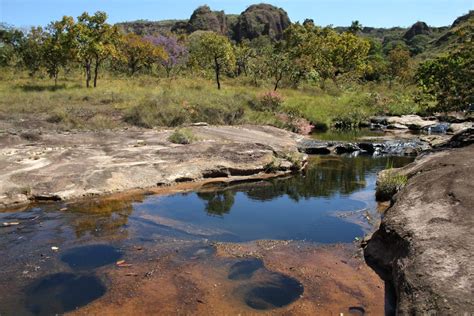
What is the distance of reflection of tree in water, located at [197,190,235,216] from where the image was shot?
12.4 m

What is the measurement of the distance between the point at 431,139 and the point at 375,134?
4.69 metres

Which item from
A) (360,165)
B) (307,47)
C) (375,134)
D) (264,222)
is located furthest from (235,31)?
(264,222)

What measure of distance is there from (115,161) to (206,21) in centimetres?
11391

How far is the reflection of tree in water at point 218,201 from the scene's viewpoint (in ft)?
40.5

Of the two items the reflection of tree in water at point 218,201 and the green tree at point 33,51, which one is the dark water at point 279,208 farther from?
the green tree at point 33,51

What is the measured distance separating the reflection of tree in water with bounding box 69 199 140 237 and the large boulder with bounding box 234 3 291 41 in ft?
369

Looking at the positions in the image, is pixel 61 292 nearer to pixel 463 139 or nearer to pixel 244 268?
pixel 244 268

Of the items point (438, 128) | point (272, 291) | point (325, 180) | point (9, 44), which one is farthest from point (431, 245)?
point (9, 44)

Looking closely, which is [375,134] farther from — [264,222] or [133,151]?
[264,222]

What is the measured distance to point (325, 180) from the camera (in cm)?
1633

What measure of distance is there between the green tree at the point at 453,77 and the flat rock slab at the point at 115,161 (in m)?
5.49

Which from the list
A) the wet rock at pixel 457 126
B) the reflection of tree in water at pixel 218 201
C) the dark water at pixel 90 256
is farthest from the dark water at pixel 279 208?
the wet rock at pixel 457 126

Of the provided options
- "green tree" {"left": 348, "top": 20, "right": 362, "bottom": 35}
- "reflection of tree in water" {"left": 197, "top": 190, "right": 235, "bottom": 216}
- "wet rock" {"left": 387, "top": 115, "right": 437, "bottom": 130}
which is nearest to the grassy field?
"wet rock" {"left": 387, "top": 115, "right": 437, "bottom": 130}

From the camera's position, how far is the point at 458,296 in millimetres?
5043
